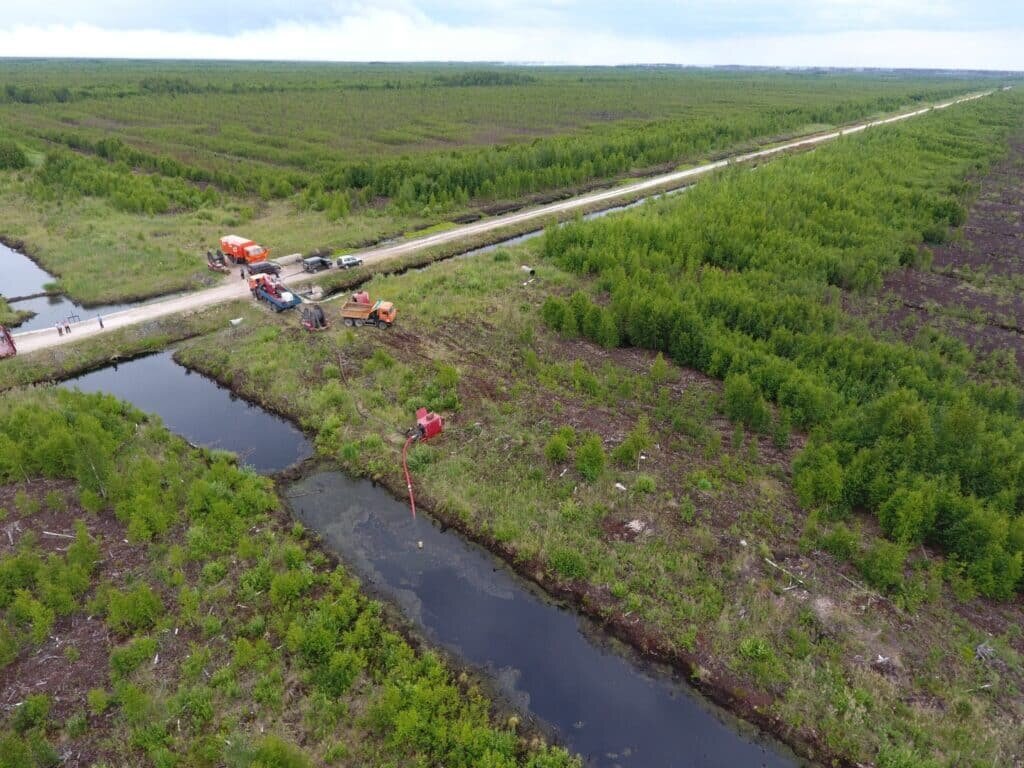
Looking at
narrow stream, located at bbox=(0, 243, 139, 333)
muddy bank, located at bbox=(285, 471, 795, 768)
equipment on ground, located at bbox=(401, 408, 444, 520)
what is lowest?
narrow stream, located at bbox=(0, 243, 139, 333)

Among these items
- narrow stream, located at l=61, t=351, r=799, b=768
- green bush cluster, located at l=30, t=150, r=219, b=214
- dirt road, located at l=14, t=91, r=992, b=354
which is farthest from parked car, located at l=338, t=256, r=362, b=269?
green bush cluster, located at l=30, t=150, r=219, b=214

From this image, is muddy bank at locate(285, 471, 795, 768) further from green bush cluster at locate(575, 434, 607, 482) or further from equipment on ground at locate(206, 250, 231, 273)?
equipment on ground at locate(206, 250, 231, 273)

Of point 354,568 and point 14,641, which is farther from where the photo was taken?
point 354,568

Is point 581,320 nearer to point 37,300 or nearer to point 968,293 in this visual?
point 968,293

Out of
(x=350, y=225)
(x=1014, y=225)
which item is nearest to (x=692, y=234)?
(x=350, y=225)

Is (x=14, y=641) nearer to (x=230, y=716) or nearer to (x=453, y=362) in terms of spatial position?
(x=230, y=716)
